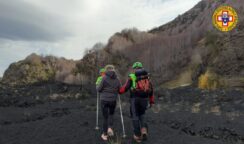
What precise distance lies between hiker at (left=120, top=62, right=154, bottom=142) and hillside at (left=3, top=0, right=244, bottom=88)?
22.7 metres

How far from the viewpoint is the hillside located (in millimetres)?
36375

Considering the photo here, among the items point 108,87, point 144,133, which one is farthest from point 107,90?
point 144,133

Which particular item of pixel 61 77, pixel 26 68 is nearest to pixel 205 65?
pixel 61 77

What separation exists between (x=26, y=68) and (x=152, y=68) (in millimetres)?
38183

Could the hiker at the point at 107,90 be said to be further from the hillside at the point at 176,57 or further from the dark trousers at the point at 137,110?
the hillside at the point at 176,57

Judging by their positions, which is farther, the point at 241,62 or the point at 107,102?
the point at 241,62

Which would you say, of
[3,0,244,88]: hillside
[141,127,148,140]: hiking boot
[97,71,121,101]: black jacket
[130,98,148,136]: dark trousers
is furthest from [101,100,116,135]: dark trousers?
[3,0,244,88]: hillside

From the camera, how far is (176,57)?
188ft

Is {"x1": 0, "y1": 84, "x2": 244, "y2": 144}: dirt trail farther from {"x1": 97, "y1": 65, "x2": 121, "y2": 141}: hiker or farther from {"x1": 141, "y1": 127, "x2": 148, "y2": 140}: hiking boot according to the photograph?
{"x1": 97, "y1": 65, "x2": 121, "y2": 141}: hiker

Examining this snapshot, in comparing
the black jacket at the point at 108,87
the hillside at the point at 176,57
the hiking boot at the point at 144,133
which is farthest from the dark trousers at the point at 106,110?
the hillside at the point at 176,57

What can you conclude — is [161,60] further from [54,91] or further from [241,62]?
[54,91]

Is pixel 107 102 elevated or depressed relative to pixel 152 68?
depressed

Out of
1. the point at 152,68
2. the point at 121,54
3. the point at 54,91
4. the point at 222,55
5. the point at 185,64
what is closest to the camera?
the point at 54,91

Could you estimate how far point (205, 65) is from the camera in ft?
134
